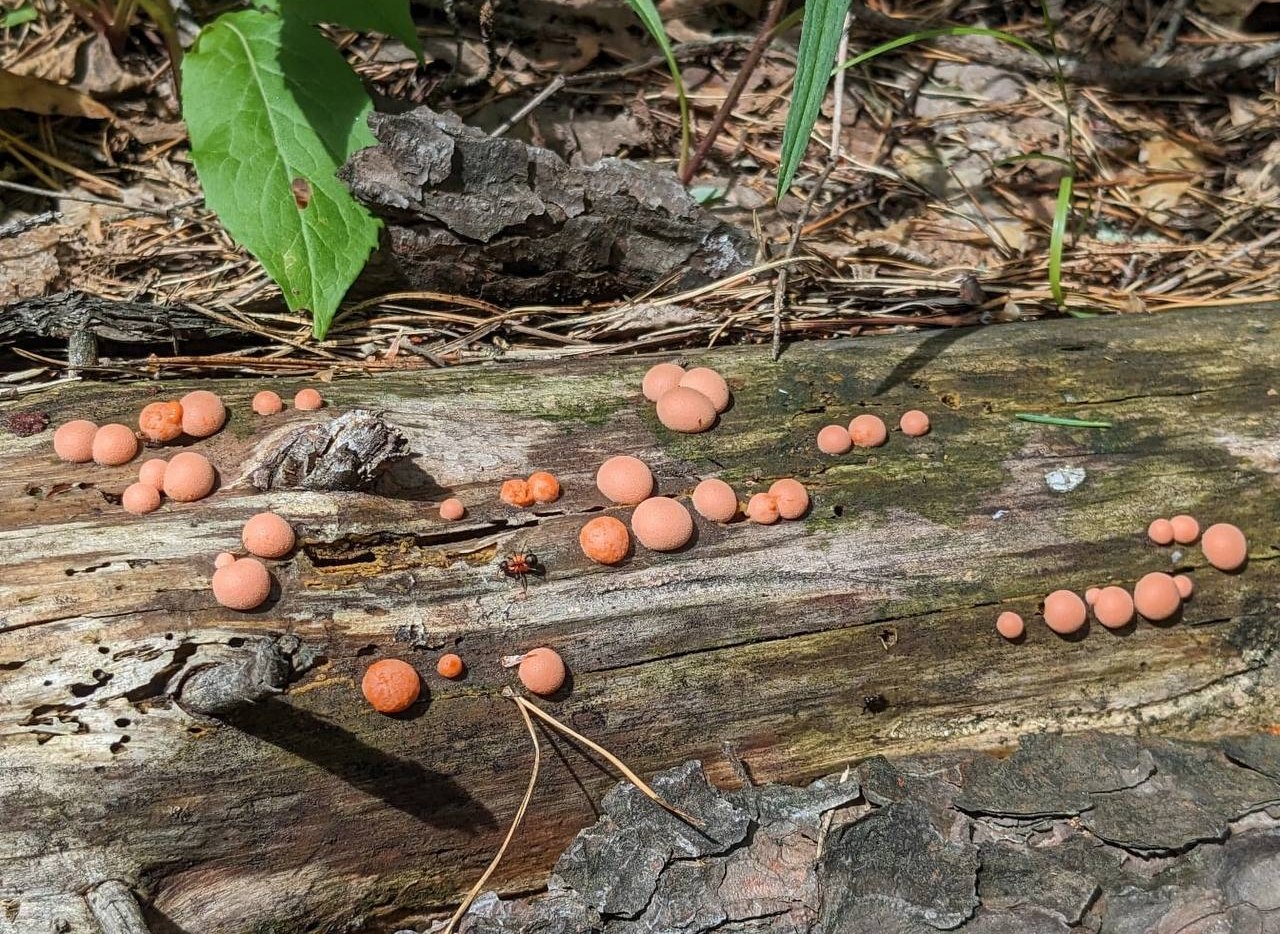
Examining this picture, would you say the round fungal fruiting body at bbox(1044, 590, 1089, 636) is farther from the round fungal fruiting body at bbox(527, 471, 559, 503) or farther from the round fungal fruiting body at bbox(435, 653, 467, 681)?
the round fungal fruiting body at bbox(435, 653, 467, 681)

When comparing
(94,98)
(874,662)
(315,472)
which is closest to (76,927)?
(315,472)

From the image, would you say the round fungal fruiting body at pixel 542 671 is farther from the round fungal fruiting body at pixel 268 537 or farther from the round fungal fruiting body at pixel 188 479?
the round fungal fruiting body at pixel 188 479

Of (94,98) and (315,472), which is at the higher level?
(94,98)

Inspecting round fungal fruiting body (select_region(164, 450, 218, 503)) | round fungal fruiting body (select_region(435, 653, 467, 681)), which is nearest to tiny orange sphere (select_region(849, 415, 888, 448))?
round fungal fruiting body (select_region(435, 653, 467, 681))

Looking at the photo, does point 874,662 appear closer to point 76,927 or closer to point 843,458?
point 843,458

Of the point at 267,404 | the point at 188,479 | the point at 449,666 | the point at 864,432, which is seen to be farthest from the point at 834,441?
the point at 188,479

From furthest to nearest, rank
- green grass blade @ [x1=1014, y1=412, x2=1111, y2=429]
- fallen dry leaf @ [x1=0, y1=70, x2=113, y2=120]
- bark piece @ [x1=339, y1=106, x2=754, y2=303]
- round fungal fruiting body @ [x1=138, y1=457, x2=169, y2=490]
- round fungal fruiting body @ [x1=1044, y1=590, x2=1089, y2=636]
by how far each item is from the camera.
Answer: fallen dry leaf @ [x1=0, y1=70, x2=113, y2=120] → bark piece @ [x1=339, y1=106, x2=754, y2=303] → green grass blade @ [x1=1014, y1=412, x2=1111, y2=429] → round fungal fruiting body @ [x1=1044, y1=590, x2=1089, y2=636] → round fungal fruiting body @ [x1=138, y1=457, x2=169, y2=490]

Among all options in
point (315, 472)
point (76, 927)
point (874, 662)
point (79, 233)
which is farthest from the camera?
point (79, 233)
